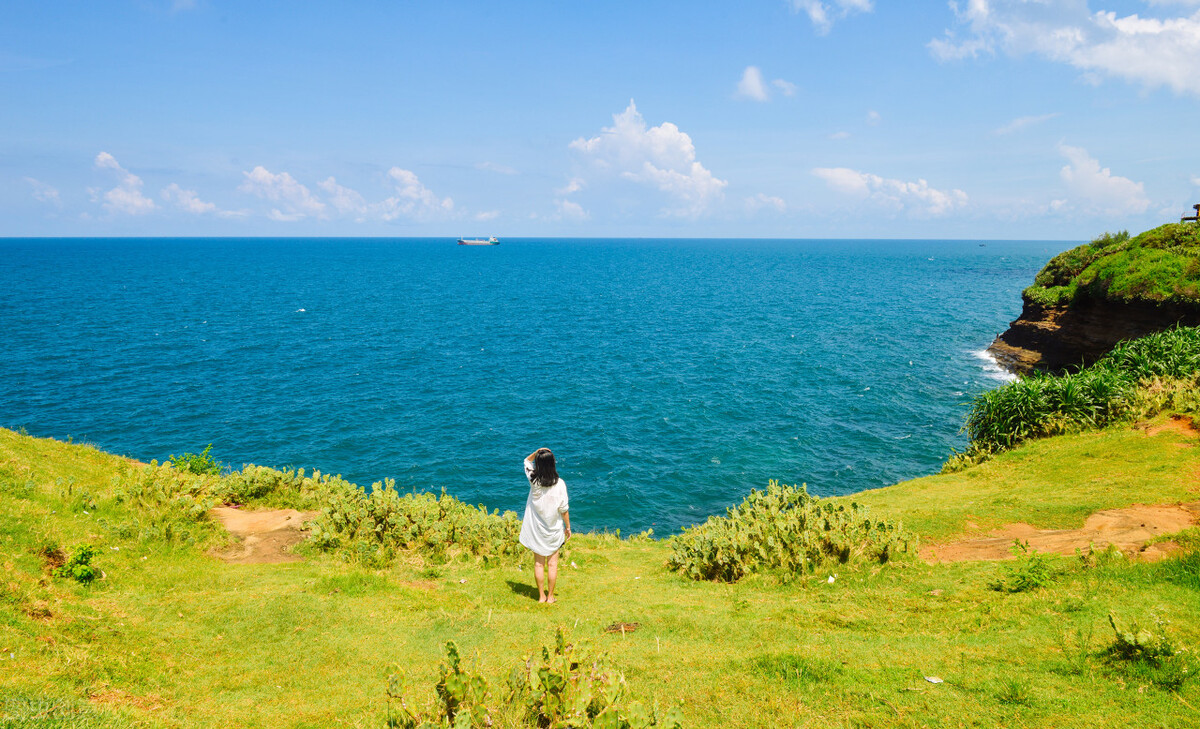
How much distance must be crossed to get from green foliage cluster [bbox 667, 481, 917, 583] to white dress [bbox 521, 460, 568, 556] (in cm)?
349

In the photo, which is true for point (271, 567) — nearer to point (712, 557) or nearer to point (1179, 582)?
point (712, 557)

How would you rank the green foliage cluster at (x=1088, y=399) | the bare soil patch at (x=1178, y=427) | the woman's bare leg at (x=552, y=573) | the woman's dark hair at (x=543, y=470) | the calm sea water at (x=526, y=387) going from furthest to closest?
the calm sea water at (x=526, y=387)
the green foliage cluster at (x=1088, y=399)
the bare soil patch at (x=1178, y=427)
the woman's bare leg at (x=552, y=573)
the woman's dark hair at (x=543, y=470)

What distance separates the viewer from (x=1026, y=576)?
29.6 ft

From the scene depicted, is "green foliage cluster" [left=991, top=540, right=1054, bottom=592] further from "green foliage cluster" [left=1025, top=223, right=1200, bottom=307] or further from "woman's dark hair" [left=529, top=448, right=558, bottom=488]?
"green foliage cluster" [left=1025, top=223, right=1200, bottom=307]

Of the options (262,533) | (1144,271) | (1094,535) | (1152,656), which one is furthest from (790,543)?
(1144,271)

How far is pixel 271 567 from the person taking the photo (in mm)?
11516

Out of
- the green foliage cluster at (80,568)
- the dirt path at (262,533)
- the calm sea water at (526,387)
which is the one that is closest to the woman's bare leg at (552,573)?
the dirt path at (262,533)

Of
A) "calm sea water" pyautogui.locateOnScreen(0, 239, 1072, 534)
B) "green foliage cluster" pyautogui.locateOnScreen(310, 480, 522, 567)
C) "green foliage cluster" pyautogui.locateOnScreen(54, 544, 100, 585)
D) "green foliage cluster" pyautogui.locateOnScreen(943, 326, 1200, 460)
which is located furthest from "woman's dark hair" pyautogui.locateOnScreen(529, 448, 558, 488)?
"green foliage cluster" pyautogui.locateOnScreen(943, 326, 1200, 460)

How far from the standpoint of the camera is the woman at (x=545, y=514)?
9.71m

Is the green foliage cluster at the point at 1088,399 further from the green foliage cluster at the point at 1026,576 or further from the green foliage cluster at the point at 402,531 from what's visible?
the green foliage cluster at the point at 402,531

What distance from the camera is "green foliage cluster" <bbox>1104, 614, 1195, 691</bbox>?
20.0ft

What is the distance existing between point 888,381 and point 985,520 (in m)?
32.3

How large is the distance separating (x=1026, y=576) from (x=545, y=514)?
→ 7475mm

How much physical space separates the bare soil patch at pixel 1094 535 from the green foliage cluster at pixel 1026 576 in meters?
1.03
